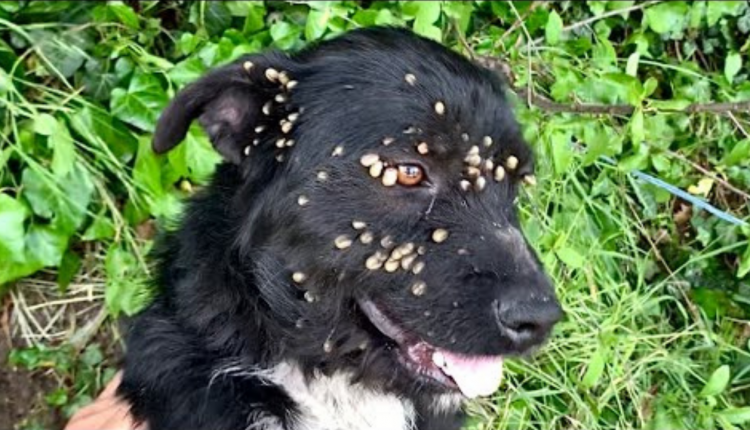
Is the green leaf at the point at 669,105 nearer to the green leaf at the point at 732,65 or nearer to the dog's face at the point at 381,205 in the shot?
the green leaf at the point at 732,65

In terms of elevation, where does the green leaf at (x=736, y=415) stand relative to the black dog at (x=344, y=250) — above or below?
below

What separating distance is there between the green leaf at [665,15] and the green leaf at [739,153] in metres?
0.64

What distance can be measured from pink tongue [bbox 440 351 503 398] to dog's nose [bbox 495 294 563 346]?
0.59 feet

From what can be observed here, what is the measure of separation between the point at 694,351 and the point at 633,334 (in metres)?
0.32

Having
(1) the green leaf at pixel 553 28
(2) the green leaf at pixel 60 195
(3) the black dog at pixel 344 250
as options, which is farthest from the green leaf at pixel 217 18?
(3) the black dog at pixel 344 250

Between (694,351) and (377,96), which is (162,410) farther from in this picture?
(694,351)

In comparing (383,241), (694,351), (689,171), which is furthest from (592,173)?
(383,241)

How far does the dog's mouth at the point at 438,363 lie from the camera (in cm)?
286

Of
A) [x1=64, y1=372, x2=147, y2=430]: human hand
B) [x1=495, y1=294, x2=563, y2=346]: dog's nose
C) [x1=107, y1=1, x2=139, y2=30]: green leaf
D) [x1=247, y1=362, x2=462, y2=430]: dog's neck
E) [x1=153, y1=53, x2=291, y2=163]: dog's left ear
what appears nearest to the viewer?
[x1=495, y1=294, x2=563, y2=346]: dog's nose

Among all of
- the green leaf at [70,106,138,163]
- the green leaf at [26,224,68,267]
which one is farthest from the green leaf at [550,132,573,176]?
the green leaf at [26,224,68,267]

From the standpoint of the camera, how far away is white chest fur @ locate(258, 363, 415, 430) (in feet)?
9.85

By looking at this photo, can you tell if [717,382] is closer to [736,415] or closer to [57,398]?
[736,415]

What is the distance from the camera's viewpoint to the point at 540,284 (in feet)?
8.96

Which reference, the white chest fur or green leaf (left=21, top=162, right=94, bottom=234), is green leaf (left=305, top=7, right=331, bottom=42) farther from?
the white chest fur
